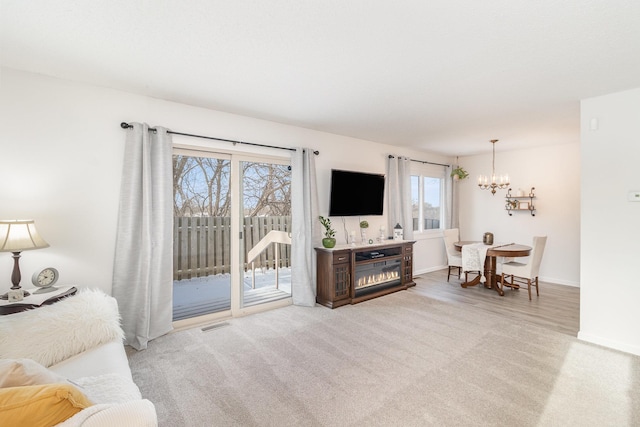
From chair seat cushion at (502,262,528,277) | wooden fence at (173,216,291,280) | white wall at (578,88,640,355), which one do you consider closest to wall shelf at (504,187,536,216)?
chair seat cushion at (502,262,528,277)

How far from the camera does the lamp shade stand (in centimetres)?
211

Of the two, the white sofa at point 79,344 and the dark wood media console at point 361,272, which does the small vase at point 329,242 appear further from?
the white sofa at point 79,344

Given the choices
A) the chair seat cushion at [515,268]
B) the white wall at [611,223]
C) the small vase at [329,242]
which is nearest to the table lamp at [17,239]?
the small vase at [329,242]

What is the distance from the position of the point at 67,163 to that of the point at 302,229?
2591 millimetres

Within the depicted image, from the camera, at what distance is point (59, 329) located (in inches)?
69.7

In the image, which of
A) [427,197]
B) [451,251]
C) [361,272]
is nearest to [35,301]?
[361,272]

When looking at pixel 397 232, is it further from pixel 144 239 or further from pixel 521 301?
pixel 144 239

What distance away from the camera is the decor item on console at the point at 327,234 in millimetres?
4164

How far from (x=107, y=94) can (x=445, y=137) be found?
15.0ft

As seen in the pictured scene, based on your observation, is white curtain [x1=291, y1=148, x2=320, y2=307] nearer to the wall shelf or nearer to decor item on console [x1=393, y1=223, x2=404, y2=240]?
decor item on console [x1=393, y1=223, x2=404, y2=240]

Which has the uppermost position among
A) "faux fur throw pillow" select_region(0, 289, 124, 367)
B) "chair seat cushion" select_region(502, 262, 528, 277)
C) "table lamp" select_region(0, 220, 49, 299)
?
"table lamp" select_region(0, 220, 49, 299)

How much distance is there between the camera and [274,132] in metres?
4.03

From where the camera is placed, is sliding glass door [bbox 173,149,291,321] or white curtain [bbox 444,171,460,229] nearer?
sliding glass door [bbox 173,149,291,321]

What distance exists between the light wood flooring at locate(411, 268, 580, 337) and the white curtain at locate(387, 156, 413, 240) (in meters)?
1.05
